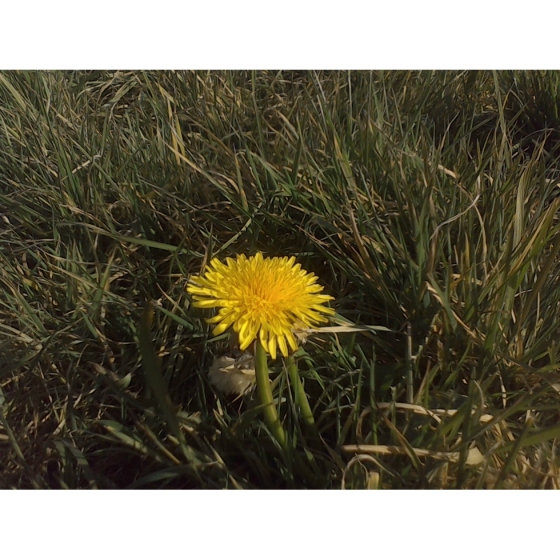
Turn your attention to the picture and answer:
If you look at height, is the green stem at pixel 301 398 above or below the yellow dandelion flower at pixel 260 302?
below

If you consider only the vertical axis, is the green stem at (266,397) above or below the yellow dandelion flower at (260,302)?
below

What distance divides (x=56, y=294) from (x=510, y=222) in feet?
1.79

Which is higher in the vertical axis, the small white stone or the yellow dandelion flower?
the yellow dandelion flower

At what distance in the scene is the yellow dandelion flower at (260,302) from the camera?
0.52 meters

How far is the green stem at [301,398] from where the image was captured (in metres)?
0.58

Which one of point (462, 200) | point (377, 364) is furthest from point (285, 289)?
point (462, 200)

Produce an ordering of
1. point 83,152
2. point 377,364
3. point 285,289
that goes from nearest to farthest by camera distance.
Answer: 1. point 285,289
2. point 377,364
3. point 83,152

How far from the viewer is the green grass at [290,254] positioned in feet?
1.95

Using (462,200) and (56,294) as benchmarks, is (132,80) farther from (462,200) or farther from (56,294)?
(462,200)

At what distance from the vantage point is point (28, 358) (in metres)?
0.69

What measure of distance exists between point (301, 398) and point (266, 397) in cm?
5

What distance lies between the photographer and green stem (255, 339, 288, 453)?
21.1 inches

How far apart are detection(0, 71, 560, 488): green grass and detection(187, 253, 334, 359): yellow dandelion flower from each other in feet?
0.26

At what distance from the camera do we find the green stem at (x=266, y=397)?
1.76ft
